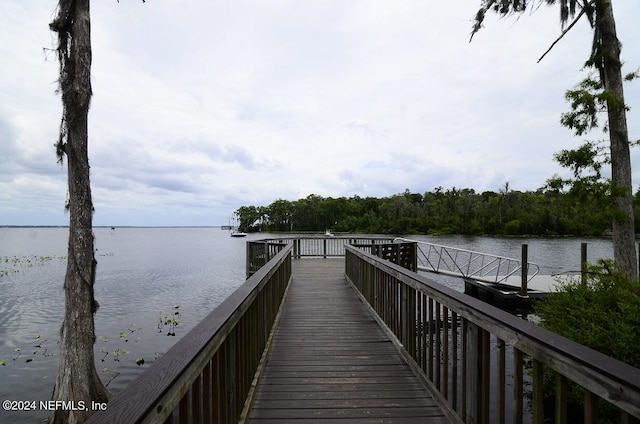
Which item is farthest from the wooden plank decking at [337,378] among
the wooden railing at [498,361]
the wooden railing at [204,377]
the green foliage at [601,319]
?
the green foliage at [601,319]

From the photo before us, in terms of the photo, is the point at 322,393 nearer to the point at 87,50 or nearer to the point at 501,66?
the point at 87,50

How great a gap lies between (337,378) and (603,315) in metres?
3.47

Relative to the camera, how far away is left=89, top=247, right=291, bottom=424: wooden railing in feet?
3.72

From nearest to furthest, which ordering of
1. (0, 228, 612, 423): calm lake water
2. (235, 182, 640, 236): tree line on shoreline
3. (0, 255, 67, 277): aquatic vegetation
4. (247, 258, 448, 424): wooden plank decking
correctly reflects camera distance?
1. (247, 258, 448, 424): wooden plank decking
2. (0, 228, 612, 423): calm lake water
3. (0, 255, 67, 277): aquatic vegetation
4. (235, 182, 640, 236): tree line on shoreline

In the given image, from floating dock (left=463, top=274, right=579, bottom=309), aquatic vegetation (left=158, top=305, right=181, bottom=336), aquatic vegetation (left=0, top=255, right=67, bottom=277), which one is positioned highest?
floating dock (left=463, top=274, right=579, bottom=309)

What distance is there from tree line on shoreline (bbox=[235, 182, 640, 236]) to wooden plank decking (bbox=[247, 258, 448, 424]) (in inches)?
2018

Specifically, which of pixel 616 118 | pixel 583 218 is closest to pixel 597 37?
pixel 616 118

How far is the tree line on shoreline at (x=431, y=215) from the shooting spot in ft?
243

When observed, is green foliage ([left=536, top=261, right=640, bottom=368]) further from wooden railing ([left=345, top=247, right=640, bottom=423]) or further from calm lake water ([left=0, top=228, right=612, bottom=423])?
calm lake water ([left=0, top=228, right=612, bottom=423])

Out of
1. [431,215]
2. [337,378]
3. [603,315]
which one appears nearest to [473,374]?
[337,378]

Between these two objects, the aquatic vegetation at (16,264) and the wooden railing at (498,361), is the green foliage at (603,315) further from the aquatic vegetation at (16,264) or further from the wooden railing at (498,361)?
the aquatic vegetation at (16,264)

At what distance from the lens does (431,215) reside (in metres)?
93.8

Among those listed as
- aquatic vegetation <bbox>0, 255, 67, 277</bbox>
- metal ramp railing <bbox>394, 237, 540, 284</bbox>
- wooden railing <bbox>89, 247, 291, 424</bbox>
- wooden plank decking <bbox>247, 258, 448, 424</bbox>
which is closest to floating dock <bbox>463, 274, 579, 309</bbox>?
metal ramp railing <bbox>394, 237, 540, 284</bbox>

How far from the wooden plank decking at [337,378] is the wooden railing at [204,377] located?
1.16ft
